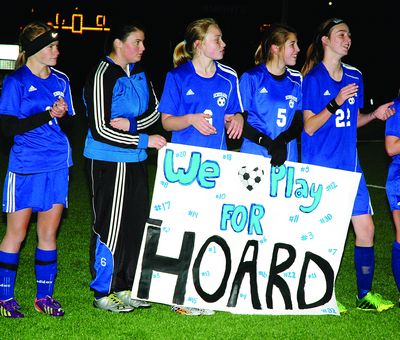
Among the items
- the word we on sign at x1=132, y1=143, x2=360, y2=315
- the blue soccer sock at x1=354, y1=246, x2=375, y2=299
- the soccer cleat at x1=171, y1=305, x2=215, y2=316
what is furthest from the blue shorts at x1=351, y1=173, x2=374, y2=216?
the soccer cleat at x1=171, y1=305, x2=215, y2=316

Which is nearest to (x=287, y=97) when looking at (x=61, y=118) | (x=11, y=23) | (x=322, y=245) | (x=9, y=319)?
(x=322, y=245)

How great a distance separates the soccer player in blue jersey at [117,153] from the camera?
19.0ft

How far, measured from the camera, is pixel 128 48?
5.88m

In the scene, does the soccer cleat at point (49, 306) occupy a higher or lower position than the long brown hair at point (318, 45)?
lower

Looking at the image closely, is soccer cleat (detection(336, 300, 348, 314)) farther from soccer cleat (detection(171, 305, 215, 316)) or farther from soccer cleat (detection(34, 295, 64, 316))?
soccer cleat (detection(34, 295, 64, 316))

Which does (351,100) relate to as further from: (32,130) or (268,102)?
(32,130)

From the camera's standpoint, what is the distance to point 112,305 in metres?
6.02

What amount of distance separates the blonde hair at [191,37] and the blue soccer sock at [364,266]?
1.98 m

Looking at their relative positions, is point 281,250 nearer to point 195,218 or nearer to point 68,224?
point 195,218

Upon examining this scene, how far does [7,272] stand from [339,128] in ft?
8.76

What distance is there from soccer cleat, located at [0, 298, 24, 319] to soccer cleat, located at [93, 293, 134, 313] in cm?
59

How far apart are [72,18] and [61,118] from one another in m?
33.1

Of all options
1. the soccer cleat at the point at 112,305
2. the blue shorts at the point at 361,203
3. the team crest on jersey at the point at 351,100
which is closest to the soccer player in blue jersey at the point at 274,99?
the team crest on jersey at the point at 351,100

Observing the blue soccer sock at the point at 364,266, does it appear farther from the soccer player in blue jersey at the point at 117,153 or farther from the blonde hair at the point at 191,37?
the blonde hair at the point at 191,37
